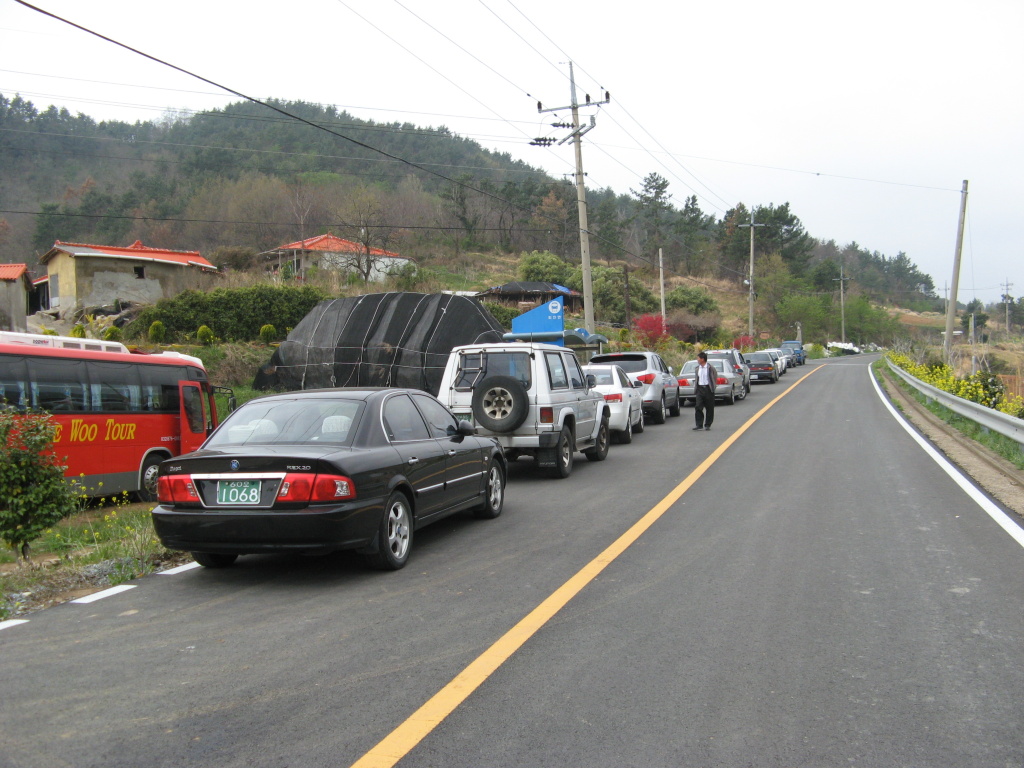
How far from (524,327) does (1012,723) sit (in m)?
20.2

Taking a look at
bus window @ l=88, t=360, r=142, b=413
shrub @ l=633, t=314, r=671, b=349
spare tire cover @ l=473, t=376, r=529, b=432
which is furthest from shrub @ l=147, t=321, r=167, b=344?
shrub @ l=633, t=314, r=671, b=349

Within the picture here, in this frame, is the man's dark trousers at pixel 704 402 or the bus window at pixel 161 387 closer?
the bus window at pixel 161 387

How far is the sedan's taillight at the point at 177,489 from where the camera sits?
628 centimetres

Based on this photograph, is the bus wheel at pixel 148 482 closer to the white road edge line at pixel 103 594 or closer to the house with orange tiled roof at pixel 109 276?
the white road edge line at pixel 103 594

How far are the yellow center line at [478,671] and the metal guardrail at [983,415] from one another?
723cm

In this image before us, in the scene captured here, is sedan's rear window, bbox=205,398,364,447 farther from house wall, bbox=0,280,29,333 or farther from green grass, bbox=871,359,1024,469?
house wall, bbox=0,280,29,333

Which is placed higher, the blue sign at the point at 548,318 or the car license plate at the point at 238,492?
the blue sign at the point at 548,318

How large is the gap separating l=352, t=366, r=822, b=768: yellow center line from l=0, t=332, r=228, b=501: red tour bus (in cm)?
807

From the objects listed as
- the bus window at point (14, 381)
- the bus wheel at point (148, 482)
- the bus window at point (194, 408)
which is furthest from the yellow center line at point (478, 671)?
the bus window at point (194, 408)

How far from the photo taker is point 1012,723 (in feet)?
11.8

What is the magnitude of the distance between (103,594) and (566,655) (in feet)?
12.4

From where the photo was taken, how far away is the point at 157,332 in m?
26.8

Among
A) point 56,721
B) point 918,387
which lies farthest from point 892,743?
point 918,387

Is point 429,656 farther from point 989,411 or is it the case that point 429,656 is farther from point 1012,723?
point 989,411
